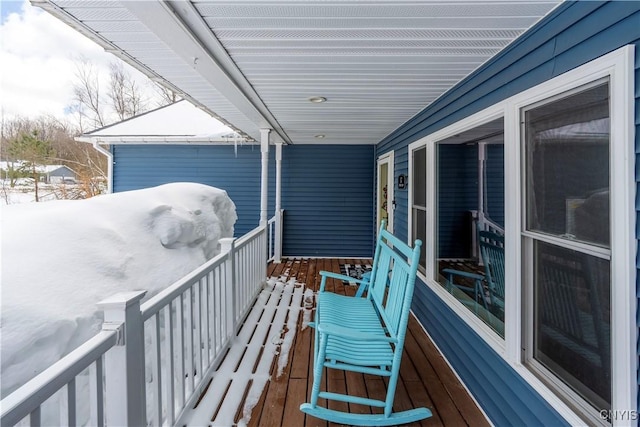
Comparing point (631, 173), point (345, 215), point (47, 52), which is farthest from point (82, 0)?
point (47, 52)

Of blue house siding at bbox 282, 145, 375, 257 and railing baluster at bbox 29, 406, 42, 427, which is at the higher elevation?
blue house siding at bbox 282, 145, 375, 257

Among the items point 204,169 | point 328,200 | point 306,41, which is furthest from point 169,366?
point 204,169

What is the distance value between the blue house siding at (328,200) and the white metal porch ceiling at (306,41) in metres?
3.51

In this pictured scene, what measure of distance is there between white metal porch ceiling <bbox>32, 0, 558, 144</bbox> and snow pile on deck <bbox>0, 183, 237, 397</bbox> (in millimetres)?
1213

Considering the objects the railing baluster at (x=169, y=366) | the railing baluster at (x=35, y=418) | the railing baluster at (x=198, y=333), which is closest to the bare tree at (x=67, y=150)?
the railing baluster at (x=198, y=333)

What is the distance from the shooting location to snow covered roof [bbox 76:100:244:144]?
21.3 feet

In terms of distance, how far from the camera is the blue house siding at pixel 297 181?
6.70 meters

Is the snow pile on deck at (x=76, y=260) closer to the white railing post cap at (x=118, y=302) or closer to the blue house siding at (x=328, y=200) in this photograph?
the white railing post cap at (x=118, y=302)

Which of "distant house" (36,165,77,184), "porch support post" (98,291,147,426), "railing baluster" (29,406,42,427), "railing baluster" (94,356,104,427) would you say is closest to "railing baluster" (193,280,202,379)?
"porch support post" (98,291,147,426)

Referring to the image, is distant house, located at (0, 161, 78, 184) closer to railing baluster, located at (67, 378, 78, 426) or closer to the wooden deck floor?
the wooden deck floor

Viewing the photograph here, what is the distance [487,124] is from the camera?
7.30ft

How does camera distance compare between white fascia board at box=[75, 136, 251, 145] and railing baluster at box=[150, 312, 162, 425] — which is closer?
railing baluster at box=[150, 312, 162, 425]

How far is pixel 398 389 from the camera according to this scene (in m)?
2.25

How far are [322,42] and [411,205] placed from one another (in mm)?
2422
